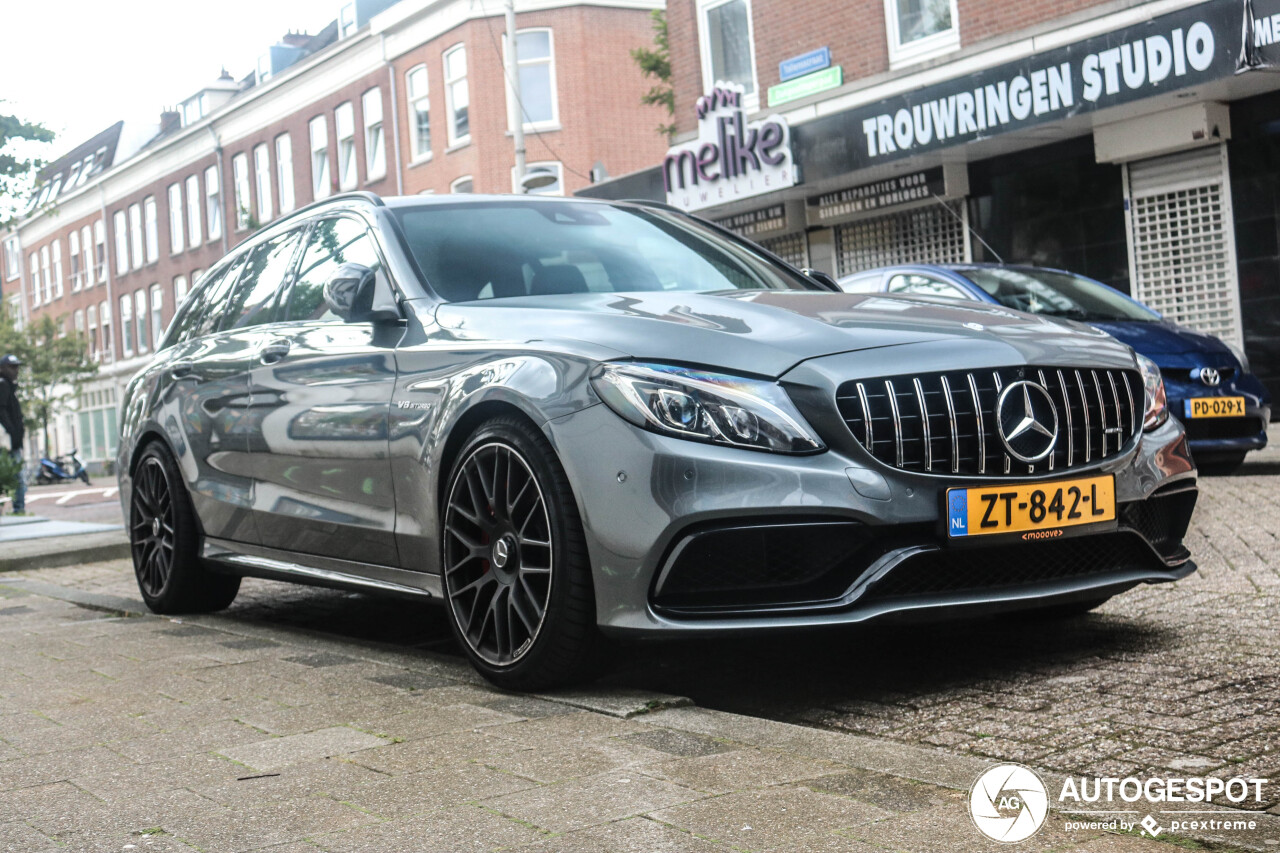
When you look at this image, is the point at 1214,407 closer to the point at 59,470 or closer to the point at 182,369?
the point at 182,369

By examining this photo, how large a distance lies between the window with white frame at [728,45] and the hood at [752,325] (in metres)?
17.7

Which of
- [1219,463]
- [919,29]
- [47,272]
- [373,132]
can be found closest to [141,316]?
[47,272]

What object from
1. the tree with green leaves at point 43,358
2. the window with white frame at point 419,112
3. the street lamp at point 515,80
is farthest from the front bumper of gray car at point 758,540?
the tree with green leaves at point 43,358

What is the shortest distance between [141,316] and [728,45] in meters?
38.3

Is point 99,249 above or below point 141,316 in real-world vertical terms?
above

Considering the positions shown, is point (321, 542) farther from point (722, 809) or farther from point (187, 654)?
point (722, 809)

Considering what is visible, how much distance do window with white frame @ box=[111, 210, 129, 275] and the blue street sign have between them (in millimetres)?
41384

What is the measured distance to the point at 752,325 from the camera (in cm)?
413

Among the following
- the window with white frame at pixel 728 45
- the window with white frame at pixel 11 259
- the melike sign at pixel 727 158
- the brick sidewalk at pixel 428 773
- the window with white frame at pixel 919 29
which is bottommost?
the brick sidewalk at pixel 428 773

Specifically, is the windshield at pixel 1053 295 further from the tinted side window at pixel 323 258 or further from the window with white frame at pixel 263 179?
the window with white frame at pixel 263 179

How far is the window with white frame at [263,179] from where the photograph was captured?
1832 inches

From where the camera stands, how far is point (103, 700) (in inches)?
170

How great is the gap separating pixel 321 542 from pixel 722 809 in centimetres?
274

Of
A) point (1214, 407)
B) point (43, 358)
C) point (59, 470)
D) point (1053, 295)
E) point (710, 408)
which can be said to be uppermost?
point (43, 358)
